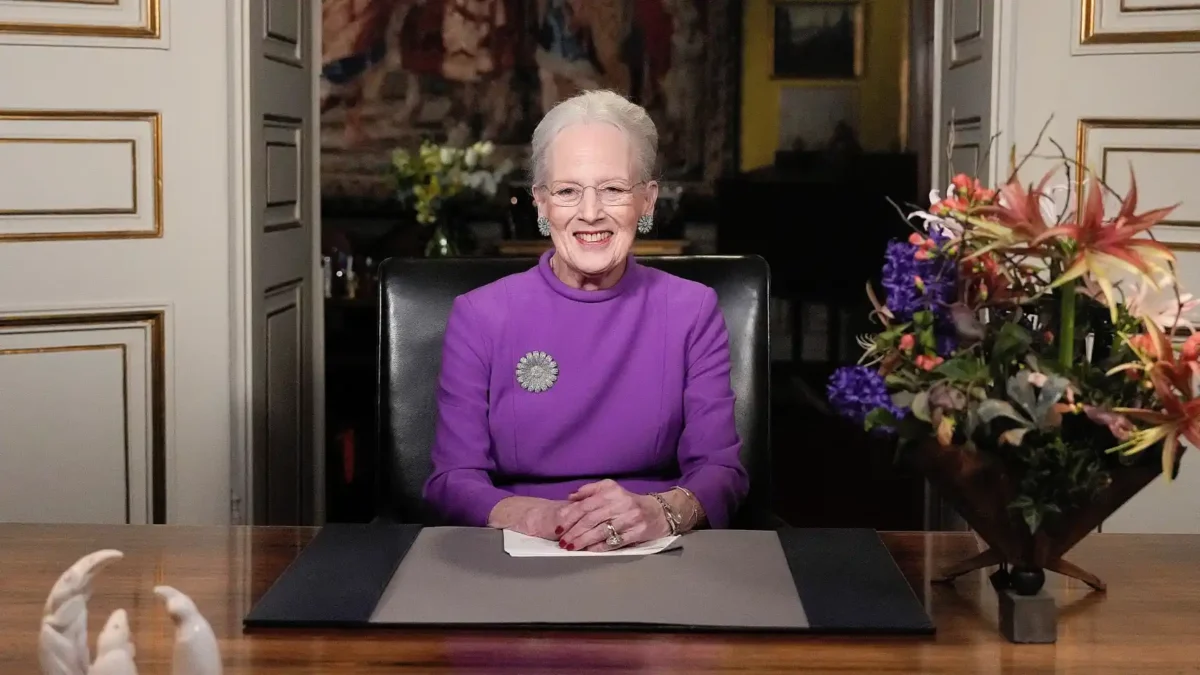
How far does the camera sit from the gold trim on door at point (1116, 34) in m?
2.87

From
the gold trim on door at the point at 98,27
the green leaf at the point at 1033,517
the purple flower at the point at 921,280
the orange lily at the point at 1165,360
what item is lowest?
the green leaf at the point at 1033,517

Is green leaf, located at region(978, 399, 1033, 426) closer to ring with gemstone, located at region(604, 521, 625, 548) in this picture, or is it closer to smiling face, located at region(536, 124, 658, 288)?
ring with gemstone, located at region(604, 521, 625, 548)

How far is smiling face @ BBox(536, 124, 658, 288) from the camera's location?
204 centimetres

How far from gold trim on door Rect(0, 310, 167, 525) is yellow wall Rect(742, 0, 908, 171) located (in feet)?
11.8

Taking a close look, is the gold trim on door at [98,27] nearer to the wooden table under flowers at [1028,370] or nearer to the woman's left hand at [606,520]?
the woman's left hand at [606,520]

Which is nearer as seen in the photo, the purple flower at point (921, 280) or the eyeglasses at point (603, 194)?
the purple flower at point (921, 280)

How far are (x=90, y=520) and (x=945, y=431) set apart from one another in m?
2.21

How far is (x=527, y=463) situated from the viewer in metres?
2.09

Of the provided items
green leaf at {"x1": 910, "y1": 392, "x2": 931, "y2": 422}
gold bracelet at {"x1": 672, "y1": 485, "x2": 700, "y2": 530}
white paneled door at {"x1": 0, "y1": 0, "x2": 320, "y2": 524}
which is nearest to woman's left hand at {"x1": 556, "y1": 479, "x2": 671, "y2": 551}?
gold bracelet at {"x1": 672, "y1": 485, "x2": 700, "y2": 530}

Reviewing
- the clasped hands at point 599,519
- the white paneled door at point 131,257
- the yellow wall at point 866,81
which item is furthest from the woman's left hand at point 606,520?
the yellow wall at point 866,81

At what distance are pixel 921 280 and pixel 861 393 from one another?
0.37 ft

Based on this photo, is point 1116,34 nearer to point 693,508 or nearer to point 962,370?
point 693,508

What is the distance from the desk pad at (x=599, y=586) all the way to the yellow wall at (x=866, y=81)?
470 cm

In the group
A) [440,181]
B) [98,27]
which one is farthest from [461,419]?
[440,181]
